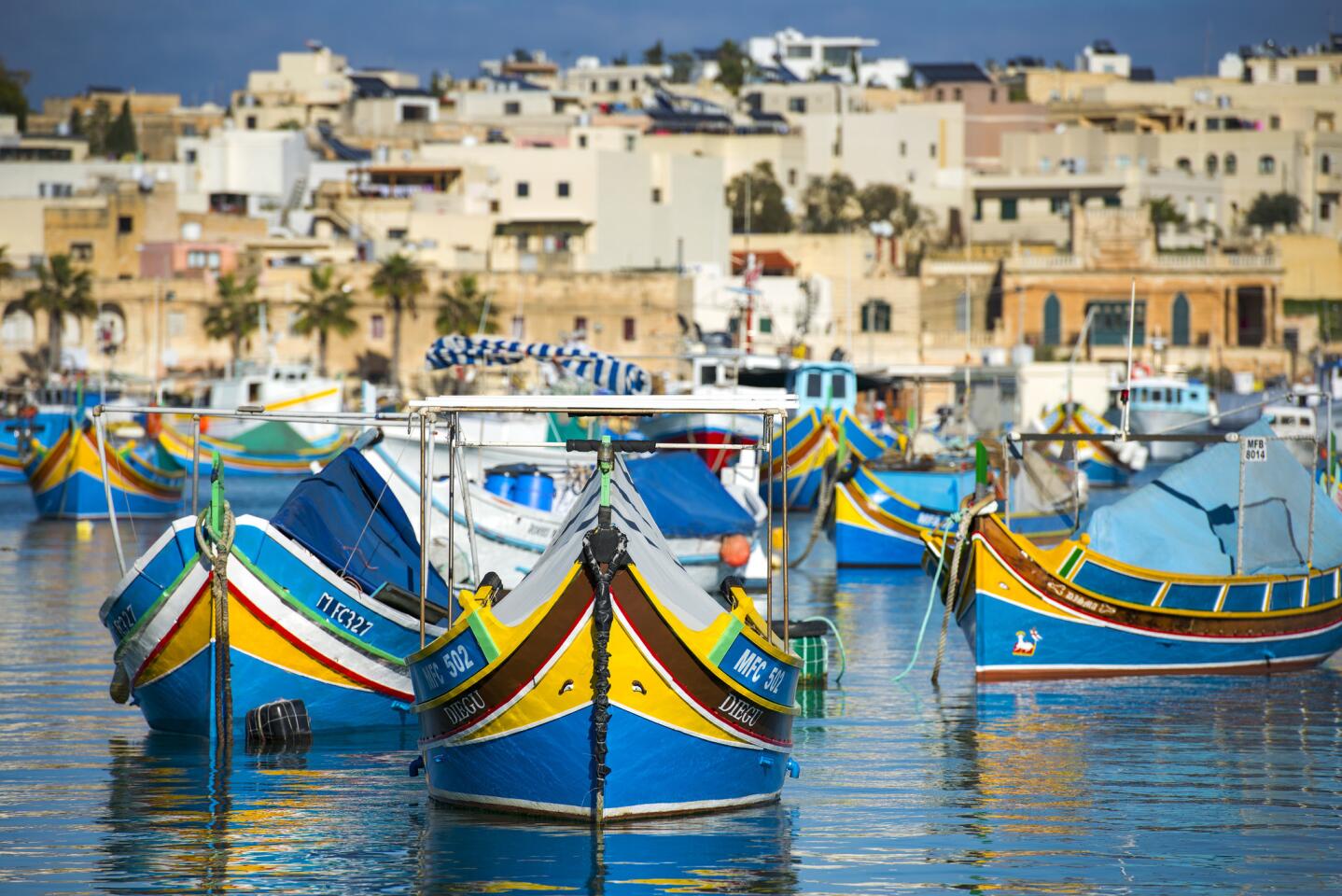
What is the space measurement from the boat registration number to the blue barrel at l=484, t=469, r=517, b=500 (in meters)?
11.1

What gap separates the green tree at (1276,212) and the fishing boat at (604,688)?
9546 centimetres

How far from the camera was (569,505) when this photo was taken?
30344 mm

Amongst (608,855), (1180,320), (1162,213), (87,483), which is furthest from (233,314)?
(608,855)

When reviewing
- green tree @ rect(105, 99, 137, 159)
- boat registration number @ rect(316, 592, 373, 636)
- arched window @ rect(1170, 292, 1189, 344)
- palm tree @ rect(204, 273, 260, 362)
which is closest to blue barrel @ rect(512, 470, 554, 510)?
boat registration number @ rect(316, 592, 373, 636)

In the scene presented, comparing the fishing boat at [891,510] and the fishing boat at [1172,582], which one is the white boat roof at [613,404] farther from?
Answer: the fishing boat at [891,510]

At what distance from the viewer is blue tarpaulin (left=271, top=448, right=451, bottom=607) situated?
19438mm

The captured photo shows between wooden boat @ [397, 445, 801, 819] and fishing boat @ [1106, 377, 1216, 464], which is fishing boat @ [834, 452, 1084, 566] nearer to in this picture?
wooden boat @ [397, 445, 801, 819]

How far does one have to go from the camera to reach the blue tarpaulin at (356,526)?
1944 centimetres

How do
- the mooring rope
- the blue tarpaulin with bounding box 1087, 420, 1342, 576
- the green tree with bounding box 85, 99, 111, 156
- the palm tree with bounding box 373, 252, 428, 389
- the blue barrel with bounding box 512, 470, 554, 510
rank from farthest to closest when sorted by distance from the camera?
the green tree with bounding box 85, 99, 111, 156 → the palm tree with bounding box 373, 252, 428, 389 → the blue barrel with bounding box 512, 470, 554, 510 → the blue tarpaulin with bounding box 1087, 420, 1342, 576 → the mooring rope

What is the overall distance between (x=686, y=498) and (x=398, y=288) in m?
48.4

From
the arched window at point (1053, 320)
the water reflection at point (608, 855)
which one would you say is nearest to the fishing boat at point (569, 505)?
the water reflection at point (608, 855)

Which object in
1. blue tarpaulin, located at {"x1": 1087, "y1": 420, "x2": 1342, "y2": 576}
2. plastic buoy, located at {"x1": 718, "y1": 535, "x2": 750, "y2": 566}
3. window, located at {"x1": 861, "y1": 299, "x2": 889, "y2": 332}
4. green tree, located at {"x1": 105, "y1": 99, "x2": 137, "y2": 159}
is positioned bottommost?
plastic buoy, located at {"x1": 718, "y1": 535, "x2": 750, "y2": 566}

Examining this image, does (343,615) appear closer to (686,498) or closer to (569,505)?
(569,505)

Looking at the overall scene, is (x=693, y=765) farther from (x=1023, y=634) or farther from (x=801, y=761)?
(x=1023, y=634)
